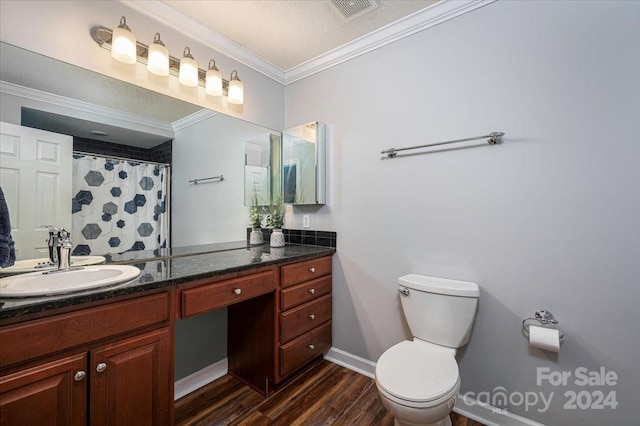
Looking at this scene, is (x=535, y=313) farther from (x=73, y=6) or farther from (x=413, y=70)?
(x=73, y=6)

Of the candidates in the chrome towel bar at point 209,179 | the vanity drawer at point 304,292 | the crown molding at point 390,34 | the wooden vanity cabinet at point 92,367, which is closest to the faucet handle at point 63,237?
the wooden vanity cabinet at point 92,367

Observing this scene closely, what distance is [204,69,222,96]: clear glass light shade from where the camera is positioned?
1812 millimetres

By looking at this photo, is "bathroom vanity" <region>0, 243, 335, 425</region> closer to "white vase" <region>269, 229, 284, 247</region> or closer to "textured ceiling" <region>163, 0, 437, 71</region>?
"white vase" <region>269, 229, 284, 247</region>

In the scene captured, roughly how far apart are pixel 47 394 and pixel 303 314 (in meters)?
1.25

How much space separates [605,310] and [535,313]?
26cm

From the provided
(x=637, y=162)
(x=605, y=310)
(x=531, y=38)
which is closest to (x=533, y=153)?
(x=637, y=162)

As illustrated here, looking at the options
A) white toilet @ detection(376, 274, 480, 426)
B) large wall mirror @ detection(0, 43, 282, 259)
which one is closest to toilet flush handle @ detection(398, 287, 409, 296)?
white toilet @ detection(376, 274, 480, 426)

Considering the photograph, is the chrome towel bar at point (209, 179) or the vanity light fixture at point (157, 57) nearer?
the vanity light fixture at point (157, 57)

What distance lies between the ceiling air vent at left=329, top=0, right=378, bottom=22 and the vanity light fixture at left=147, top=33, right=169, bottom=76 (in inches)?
38.7

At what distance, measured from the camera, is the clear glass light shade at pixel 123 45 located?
4.63 ft

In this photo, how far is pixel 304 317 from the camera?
74.5 inches

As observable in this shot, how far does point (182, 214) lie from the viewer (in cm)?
181

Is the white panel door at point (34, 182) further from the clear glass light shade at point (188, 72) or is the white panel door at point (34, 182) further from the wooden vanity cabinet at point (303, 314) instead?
the wooden vanity cabinet at point (303, 314)

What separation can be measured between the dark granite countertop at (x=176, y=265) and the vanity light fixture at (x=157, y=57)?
1037 mm
